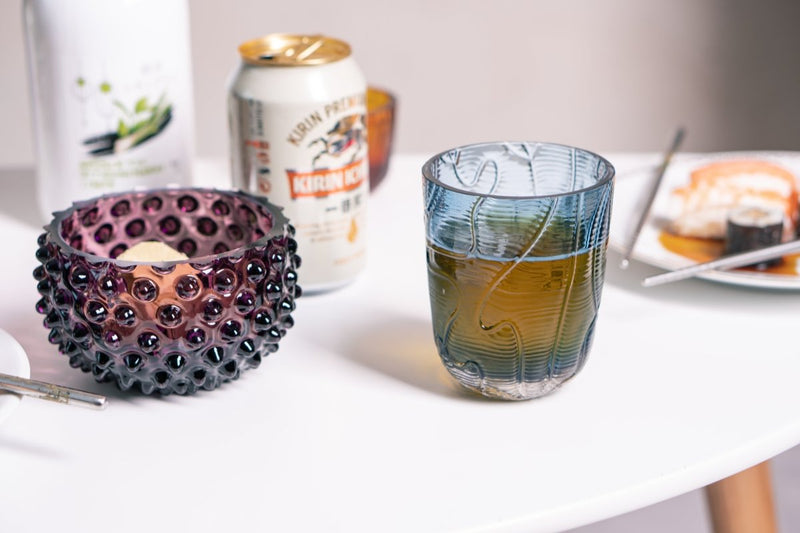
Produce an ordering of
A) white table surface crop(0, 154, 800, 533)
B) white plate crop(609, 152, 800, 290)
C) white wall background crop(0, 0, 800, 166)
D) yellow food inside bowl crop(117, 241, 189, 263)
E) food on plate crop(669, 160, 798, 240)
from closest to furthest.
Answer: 1. white table surface crop(0, 154, 800, 533)
2. yellow food inside bowl crop(117, 241, 189, 263)
3. white plate crop(609, 152, 800, 290)
4. food on plate crop(669, 160, 798, 240)
5. white wall background crop(0, 0, 800, 166)

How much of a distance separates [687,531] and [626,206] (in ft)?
1.87

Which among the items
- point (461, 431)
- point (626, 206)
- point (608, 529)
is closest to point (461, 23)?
point (608, 529)

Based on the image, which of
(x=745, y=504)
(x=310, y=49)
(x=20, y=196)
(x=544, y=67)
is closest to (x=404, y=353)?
(x=310, y=49)

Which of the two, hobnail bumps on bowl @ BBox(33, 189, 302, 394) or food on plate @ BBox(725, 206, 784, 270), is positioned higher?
hobnail bumps on bowl @ BBox(33, 189, 302, 394)

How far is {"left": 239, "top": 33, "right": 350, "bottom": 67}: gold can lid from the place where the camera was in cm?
60

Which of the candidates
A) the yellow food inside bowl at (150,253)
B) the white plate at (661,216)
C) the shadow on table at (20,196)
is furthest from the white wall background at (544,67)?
the yellow food inside bowl at (150,253)

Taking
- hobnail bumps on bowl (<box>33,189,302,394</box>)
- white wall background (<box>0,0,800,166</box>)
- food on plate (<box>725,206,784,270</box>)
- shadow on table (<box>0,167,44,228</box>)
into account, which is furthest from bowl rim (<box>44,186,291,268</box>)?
white wall background (<box>0,0,800,166</box>)

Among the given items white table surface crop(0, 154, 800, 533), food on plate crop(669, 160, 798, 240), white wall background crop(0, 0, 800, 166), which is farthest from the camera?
white wall background crop(0, 0, 800, 166)

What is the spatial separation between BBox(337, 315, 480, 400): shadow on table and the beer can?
0.07 meters

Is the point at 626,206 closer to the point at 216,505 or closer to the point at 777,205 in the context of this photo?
the point at 777,205

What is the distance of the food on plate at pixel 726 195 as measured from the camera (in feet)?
2.43

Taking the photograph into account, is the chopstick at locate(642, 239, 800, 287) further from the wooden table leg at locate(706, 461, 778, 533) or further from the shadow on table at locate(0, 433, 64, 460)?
the shadow on table at locate(0, 433, 64, 460)

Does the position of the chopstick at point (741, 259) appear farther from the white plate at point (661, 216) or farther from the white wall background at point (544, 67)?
the white wall background at point (544, 67)

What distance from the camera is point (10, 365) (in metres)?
0.47
